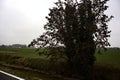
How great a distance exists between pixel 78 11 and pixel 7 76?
23594 mm

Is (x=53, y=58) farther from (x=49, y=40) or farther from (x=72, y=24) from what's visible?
(x=72, y=24)

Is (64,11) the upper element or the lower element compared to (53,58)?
upper

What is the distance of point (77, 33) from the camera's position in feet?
95.6

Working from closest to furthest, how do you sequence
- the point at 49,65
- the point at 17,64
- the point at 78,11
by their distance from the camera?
the point at 78,11, the point at 49,65, the point at 17,64

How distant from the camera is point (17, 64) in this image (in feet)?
132

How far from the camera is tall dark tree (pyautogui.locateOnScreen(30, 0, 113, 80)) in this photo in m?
27.8

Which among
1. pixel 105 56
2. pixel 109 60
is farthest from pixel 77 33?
pixel 105 56

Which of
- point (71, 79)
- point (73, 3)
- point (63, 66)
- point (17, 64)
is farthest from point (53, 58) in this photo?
point (17, 64)

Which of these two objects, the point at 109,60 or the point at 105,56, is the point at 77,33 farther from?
the point at 105,56

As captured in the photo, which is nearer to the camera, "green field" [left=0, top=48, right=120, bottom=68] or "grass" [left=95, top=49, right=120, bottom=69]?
"grass" [left=95, top=49, right=120, bottom=69]

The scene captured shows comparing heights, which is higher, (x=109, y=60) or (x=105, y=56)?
(x=105, y=56)

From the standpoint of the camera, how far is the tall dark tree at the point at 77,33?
27797 mm

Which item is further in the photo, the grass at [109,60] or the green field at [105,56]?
the green field at [105,56]

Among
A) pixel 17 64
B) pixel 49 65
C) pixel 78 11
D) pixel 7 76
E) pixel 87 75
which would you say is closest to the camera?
pixel 7 76
